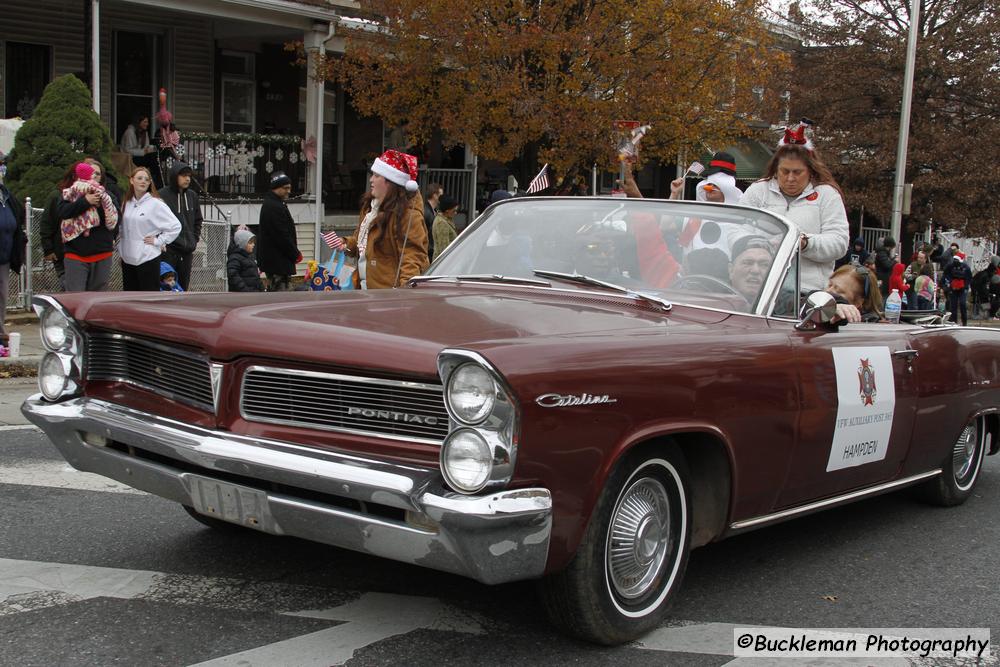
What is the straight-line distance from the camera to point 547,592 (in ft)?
12.7

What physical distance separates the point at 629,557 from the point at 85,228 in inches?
314

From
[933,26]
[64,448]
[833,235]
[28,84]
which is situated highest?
[933,26]

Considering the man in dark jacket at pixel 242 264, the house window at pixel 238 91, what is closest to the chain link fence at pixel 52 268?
the man in dark jacket at pixel 242 264

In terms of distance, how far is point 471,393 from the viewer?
11.3ft

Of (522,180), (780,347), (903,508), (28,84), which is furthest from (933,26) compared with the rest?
(780,347)

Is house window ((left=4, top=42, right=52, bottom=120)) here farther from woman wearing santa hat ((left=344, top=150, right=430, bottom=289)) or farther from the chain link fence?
woman wearing santa hat ((left=344, top=150, right=430, bottom=289))

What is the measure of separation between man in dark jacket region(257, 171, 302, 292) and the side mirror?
29.6ft

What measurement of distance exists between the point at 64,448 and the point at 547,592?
1.97 metres

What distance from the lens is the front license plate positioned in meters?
3.76

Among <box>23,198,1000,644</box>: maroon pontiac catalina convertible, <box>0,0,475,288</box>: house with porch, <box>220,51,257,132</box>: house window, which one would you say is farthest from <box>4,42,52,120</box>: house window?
<box>23,198,1000,644</box>: maroon pontiac catalina convertible

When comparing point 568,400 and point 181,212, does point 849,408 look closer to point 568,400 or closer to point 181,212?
point 568,400

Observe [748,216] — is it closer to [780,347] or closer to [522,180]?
[780,347]

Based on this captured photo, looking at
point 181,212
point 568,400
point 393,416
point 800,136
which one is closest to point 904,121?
point 181,212

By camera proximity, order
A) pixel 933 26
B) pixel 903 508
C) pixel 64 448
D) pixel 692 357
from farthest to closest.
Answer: pixel 933 26 < pixel 903 508 < pixel 64 448 < pixel 692 357
